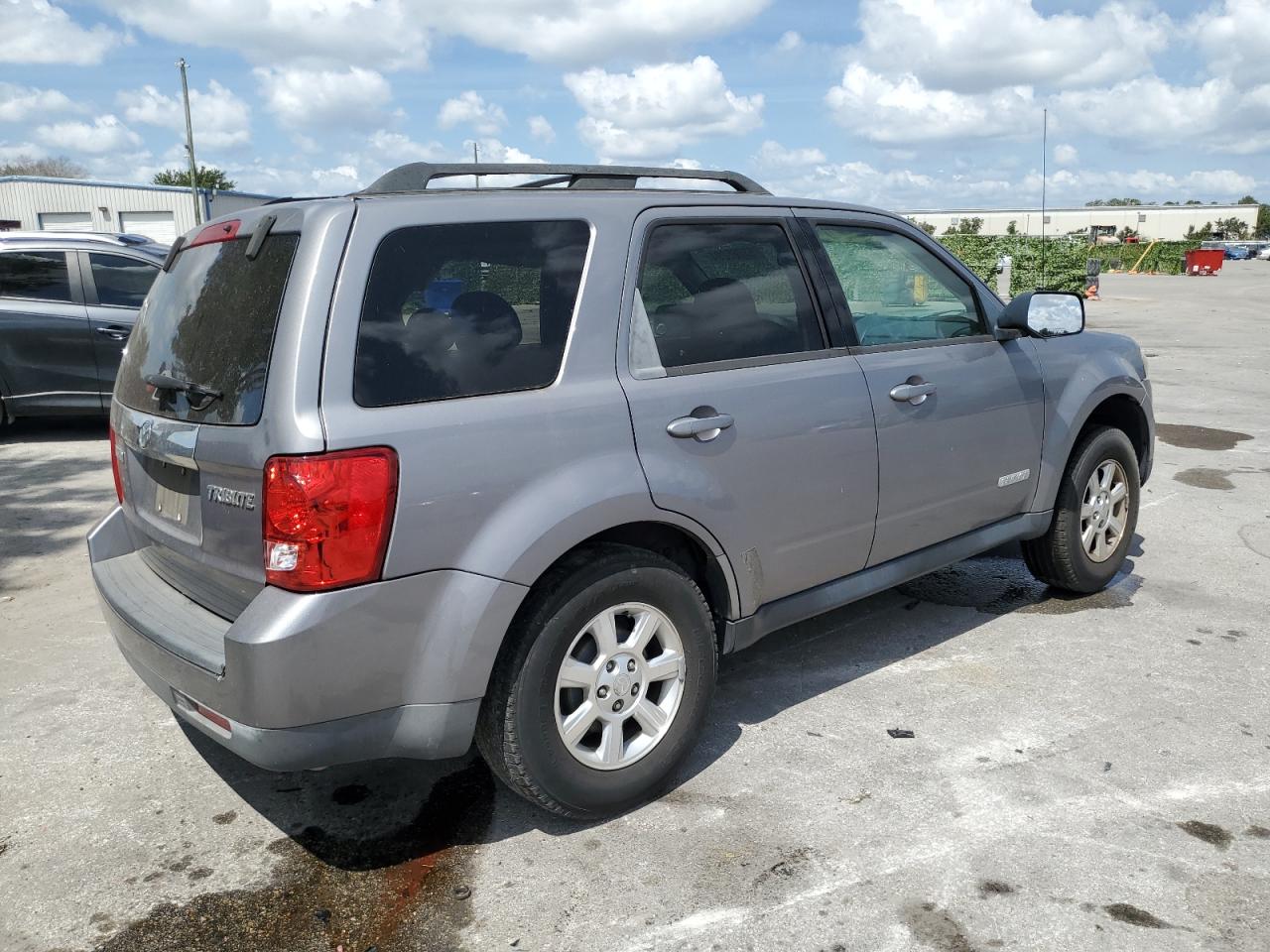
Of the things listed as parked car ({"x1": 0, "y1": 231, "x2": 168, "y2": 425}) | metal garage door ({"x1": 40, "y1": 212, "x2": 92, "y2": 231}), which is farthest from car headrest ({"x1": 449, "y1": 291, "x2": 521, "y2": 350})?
metal garage door ({"x1": 40, "y1": 212, "x2": 92, "y2": 231})

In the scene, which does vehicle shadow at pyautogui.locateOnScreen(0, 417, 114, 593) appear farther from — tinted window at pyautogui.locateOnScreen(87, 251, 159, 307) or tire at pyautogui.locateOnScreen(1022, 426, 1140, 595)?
tire at pyautogui.locateOnScreen(1022, 426, 1140, 595)

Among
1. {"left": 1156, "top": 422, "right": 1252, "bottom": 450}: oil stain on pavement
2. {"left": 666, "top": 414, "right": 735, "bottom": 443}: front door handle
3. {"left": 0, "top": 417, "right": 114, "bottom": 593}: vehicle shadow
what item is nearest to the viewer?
{"left": 666, "top": 414, "right": 735, "bottom": 443}: front door handle

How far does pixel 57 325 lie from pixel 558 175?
7295mm

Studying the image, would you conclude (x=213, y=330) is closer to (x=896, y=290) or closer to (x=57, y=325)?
(x=896, y=290)

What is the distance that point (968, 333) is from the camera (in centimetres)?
442

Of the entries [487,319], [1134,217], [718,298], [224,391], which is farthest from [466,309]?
[1134,217]

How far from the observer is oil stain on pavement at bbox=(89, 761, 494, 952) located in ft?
8.92

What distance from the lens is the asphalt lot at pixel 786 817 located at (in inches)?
108

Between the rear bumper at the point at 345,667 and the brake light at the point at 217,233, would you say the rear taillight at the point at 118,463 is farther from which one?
the rear bumper at the point at 345,667

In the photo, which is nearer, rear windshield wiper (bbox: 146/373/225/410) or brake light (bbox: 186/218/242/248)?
rear windshield wiper (bbox: 146/373/225/410)

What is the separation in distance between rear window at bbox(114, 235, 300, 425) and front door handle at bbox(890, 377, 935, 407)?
216 cm

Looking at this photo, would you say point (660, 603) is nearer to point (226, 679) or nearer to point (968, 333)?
point (226, 679)

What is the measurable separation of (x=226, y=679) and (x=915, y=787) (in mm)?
2097

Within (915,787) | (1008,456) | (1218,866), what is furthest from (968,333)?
(1218,866)
